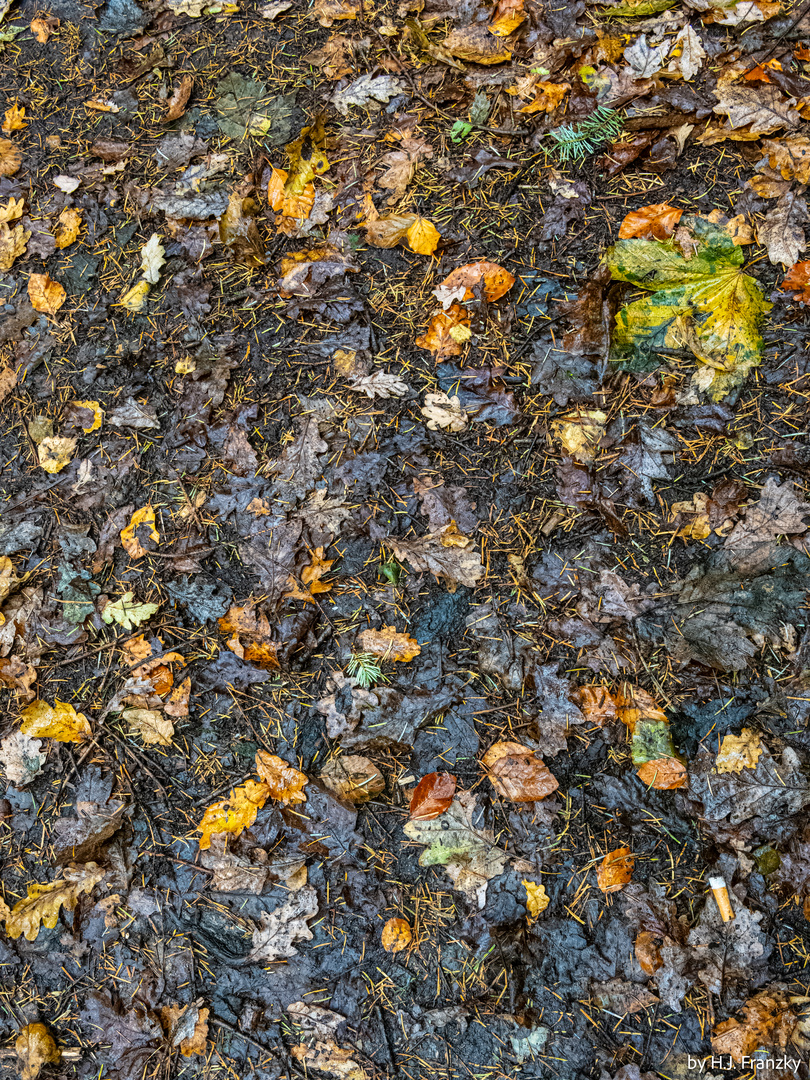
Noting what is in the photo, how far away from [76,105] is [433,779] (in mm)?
3527

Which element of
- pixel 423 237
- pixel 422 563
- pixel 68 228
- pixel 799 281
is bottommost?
pixel 422 563

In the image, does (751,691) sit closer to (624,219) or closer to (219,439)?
(624,219)

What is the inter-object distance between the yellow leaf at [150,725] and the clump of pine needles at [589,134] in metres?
2.78

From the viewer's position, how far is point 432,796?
2186 millimetres

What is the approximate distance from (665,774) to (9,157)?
13.1 ft

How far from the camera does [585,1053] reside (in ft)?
6.51

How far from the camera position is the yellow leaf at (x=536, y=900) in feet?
6.82

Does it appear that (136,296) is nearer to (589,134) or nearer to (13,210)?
(13,210)

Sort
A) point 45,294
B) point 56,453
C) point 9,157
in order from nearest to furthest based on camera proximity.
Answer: point 56,453
point 45,294
point 9,157

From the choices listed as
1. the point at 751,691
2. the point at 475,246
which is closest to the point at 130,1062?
the point at 751,691

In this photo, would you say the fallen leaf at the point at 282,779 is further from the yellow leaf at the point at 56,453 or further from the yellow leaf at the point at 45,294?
the yellow leaf at the point at 45,294

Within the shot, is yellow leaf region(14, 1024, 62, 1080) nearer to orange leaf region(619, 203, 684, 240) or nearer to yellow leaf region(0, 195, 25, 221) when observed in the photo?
yellow leaf region(0, 195, 25, 221)

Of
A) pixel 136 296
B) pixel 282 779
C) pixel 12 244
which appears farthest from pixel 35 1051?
pixel 12 244

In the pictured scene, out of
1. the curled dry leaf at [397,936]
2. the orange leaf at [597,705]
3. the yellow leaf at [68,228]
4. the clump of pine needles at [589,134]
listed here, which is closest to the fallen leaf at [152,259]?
the yellow leaf at [68,228]
